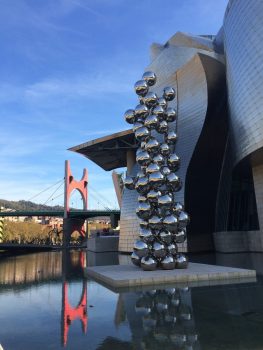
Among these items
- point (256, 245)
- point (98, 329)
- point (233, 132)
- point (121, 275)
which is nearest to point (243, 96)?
point (233, 132)

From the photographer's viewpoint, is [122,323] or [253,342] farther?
[122,323]

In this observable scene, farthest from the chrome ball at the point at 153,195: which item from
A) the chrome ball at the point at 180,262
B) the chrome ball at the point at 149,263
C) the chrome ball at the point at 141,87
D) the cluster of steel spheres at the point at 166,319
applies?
the chrome ball at the point at 141,87

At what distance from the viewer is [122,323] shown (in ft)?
19.7

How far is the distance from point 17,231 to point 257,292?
7079 cm

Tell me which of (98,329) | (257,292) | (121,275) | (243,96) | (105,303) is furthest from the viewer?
(243,96)

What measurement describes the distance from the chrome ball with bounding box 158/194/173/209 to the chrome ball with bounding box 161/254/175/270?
1.63 m

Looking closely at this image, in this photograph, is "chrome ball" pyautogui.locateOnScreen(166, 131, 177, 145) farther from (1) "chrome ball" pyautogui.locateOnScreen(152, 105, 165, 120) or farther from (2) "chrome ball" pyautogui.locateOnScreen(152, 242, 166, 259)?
(2) "chrome ball" pyautogui.locateOnScreen(152, 242, 166, 259)

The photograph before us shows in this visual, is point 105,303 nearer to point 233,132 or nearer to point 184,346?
point 184,346

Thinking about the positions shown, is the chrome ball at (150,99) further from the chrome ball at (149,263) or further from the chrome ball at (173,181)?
the chrome ball at (149,263)

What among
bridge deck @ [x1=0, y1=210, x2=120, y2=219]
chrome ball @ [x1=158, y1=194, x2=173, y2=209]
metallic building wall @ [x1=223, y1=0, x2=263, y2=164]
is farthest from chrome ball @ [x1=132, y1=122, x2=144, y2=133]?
bridge deck @ [x1=0, y1=210, x2=120, y2=219]

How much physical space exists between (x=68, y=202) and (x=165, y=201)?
42.5m

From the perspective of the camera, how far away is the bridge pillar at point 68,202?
50331 mm

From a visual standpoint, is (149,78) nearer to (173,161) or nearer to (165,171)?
(173,161)

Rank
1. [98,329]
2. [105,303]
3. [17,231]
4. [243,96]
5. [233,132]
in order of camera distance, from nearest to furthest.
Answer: [98,329] < [105,303] < [243,96] < [233,132] < [17,231]
